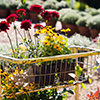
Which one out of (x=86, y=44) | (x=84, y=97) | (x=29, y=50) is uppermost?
(x=29, y=50)

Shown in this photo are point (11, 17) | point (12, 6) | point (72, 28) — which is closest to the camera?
point (11, 17)

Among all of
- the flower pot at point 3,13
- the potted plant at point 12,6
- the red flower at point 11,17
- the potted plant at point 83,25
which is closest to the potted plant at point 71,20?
the potted plant at point 83,25

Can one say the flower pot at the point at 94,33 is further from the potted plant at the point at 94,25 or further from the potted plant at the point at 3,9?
the potted plant at the point at 3,9

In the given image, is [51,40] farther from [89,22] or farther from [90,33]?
[90,33]

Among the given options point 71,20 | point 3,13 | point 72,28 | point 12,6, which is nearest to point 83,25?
point 71,20

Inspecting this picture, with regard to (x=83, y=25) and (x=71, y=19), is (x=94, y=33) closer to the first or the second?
(x=83, y=25)

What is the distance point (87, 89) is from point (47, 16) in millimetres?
1491

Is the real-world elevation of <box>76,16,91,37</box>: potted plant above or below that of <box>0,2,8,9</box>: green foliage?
below

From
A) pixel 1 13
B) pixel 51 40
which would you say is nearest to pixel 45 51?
pixel 51 40

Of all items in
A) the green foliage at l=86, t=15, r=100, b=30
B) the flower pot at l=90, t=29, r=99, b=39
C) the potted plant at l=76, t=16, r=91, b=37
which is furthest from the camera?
the potted plant at l=76, t=16, r=91, b=37

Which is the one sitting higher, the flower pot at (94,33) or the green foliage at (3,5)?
the green foliage at (3,5)

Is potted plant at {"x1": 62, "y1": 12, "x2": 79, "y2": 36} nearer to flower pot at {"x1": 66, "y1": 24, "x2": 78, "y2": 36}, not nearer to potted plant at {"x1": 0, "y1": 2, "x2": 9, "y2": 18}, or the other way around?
flower pot at {"x1": 66, "y1": 24, "x2": 78, "y2": 36}

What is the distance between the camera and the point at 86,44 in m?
4.80

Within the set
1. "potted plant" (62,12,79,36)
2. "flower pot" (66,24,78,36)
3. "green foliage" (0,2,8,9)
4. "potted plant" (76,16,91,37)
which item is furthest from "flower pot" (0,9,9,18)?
"potted plant" (76,16,91,37)
